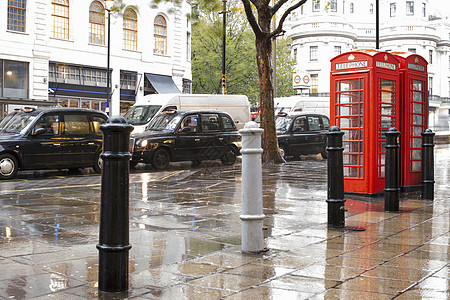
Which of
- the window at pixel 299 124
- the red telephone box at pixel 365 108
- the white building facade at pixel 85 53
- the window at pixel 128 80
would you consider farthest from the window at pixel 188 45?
the red telephone box at pixel 365 108

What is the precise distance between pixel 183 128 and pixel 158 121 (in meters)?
1.22

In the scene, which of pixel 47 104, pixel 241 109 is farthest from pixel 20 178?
pixel 47 104

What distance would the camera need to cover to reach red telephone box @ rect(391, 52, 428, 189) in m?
10.6

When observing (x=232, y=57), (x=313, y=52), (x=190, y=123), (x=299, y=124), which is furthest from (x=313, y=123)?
(x=313, y=52)

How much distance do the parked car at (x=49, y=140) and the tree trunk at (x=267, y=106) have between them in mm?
5426

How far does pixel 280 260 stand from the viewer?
5078mm

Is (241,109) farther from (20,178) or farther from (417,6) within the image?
(417,6)

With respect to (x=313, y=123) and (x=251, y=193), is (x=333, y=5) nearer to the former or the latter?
(x=313, y=123)

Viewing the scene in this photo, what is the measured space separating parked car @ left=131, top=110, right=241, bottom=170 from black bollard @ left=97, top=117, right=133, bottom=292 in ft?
41.4

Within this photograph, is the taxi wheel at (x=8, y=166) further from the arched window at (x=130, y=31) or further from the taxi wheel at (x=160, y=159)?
the arched window at (x=130, y=31)

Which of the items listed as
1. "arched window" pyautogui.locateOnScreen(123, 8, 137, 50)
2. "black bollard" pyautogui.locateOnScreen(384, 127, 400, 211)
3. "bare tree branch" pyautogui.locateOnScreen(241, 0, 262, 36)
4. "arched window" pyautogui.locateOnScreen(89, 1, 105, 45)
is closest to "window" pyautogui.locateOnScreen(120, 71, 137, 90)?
"arched window" pyautogui.locateOnScreen(123, 8, 137, 50)

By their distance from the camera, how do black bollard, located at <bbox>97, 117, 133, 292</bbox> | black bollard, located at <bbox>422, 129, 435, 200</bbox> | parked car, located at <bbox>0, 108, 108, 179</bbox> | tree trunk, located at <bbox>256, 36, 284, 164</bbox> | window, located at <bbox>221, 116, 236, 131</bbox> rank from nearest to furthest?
black bollard, located at <bbox>97, 117, 133, 292</bbox> → black bollard, located at <bbox>422, 129, 435, 200</bbox> → parked car, located at <bbox>0, 108, 108, 179</bbox> → tree trunk, located at <bbox>256, 36, 284, 164</bbox> → window, located at <bbox>221, 116, 236, 131</bbox>

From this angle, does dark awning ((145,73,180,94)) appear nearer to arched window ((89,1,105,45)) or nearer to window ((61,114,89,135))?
arched window ((89,1,105,45))

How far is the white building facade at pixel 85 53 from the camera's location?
107 feet
